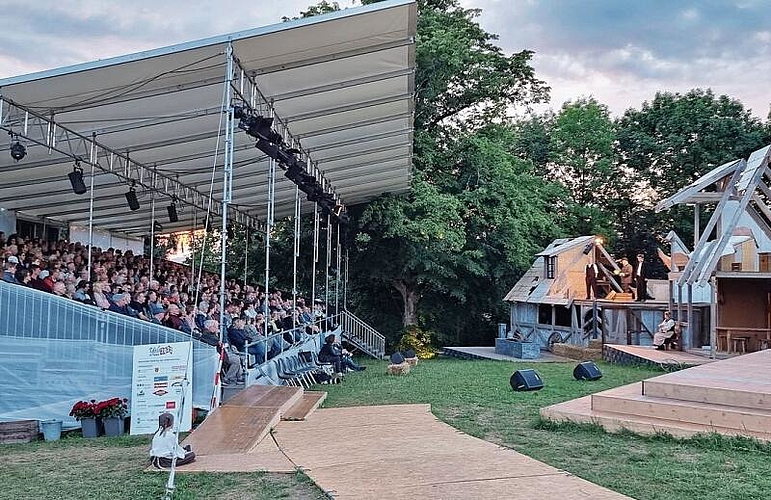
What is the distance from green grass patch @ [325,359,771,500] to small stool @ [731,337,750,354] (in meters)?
4.00

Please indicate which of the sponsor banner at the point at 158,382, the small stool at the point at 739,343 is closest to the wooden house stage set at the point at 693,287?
the small stool at the point at 739,343

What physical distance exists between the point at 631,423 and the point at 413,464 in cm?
288

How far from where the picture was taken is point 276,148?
1129 cm

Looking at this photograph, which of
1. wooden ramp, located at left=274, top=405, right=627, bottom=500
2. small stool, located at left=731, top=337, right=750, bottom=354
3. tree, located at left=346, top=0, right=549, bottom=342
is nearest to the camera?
wooden ramp, located at left=274, top=405, right=627, bottom=500

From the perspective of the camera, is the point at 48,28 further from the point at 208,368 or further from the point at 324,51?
the point at 208,368

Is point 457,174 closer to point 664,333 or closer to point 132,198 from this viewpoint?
point 664,333

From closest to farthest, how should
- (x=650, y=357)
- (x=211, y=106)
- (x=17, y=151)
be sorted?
(x=17, y=151)
(x=211, y=106)
(x=650, y=357)

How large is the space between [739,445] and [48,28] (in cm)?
2367

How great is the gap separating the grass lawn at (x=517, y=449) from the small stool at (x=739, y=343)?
7038 mm

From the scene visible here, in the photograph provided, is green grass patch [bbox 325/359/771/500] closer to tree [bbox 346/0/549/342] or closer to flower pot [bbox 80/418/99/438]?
flower pot [bbox 80/418/99/438]

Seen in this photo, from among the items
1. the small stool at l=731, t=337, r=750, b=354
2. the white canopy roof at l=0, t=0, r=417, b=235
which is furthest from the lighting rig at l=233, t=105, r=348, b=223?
the small stool at l=731, t=337, r=750, b=354

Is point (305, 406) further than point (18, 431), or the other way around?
point (305, 406)

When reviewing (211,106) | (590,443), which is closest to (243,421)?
(590,443)

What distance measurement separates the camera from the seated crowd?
1016 cm
